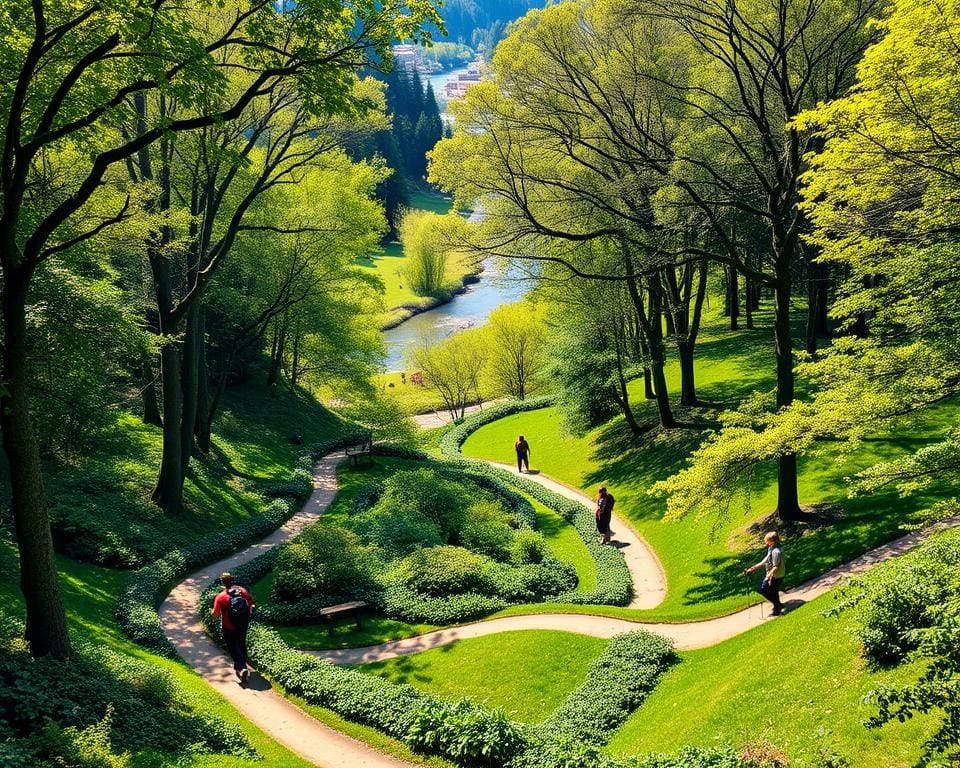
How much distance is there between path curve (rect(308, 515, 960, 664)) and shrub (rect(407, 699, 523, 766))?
4005 millimetres

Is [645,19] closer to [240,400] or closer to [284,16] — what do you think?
[284,16]

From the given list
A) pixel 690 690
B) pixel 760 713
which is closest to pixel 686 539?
pixel 690 690

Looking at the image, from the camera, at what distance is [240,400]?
36062 millimetres

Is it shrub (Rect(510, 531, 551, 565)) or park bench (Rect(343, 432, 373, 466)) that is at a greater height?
park bench (Rect(343, 432, 373, 466))

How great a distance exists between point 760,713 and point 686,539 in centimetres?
1022

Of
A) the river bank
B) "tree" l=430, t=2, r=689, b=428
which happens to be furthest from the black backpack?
the river bank

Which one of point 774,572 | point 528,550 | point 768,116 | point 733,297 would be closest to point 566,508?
point 528,550

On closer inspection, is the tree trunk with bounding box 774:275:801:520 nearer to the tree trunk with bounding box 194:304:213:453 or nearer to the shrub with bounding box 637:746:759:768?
the shrub with bounding box 637:746:759:768

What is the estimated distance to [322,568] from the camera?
15.3 metres

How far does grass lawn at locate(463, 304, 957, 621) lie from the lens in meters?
14.0

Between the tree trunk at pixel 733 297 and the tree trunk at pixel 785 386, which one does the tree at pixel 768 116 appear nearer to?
the tree trunk at pixel 785 386

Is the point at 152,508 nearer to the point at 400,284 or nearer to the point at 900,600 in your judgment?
the point at 900,600

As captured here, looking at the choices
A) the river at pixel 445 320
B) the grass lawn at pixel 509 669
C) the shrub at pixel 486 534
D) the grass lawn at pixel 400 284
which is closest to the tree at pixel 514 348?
the river at pixel 445 320

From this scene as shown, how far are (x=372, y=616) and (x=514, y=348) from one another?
37.4m
